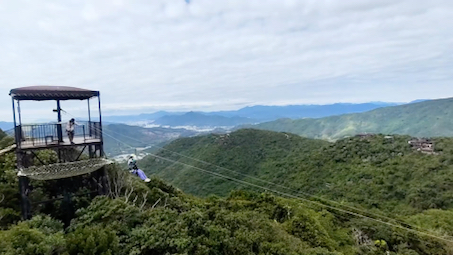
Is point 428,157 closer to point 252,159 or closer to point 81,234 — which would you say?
point 252,159

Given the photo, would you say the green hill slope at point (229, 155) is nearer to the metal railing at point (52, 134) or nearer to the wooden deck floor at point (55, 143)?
the metal railing at point (52, 134)

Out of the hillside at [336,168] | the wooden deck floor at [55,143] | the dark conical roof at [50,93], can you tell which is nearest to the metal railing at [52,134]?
the wooden deck floor at [55,143]

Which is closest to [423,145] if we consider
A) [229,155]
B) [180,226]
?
[229,155]

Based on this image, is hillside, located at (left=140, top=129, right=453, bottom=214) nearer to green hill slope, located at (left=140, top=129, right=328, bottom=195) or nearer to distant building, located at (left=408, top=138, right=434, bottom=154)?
green hill slope, located at (left=140, top=129, right=328, bottom=195)

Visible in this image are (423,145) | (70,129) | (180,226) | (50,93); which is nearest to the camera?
(180,226)

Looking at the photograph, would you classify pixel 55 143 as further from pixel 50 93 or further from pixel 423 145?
pixel 423 145

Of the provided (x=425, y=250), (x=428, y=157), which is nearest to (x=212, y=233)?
(x=425, y=250)

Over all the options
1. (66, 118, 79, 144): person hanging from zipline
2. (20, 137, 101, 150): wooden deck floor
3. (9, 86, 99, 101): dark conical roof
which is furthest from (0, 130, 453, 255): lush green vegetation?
(9, 86, 99, 101): dark conical roof
